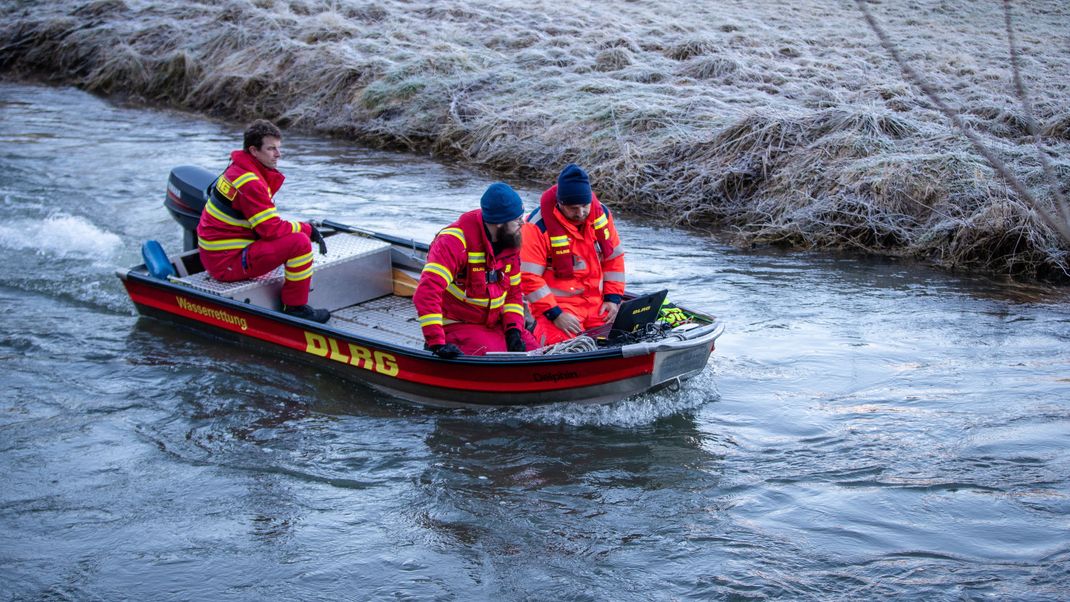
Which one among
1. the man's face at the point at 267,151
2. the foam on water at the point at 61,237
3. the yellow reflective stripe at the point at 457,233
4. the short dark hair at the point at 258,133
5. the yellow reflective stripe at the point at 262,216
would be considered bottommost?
the foam on water at the point at 61,237

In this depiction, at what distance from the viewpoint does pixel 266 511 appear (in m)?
6.06

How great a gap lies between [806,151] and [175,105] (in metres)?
11.3

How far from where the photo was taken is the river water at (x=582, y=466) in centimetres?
543

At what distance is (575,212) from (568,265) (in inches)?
16.0

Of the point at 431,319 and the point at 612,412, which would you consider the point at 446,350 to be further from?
the point at 612,412

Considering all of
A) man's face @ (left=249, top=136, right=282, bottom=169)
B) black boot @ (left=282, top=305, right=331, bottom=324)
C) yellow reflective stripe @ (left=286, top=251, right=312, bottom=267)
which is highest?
man's face @ (left=249, top=136, right=282, bottom=169)

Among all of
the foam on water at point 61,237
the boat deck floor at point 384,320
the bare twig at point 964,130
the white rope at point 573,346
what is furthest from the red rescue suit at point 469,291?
the foam on water at point 61,237

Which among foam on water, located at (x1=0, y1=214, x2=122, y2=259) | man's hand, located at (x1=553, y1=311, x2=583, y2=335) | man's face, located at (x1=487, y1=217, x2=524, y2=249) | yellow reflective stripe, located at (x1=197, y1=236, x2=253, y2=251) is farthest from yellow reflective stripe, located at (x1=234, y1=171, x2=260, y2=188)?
foam on water, located at (x1=0, y1=214, x2=122, y2=259)

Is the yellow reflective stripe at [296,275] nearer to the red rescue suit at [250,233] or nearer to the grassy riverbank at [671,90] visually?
the red rescue suit at [250,233]

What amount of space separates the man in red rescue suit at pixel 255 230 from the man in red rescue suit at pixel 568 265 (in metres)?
1.83

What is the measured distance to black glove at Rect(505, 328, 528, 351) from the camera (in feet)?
22.6

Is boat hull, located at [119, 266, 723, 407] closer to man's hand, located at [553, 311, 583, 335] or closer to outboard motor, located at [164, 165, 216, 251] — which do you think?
man's hand, located at [553, 311, 583, 335]

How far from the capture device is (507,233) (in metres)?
6.61

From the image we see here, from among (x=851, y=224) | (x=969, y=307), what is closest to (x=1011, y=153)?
(x=851, y=224)
